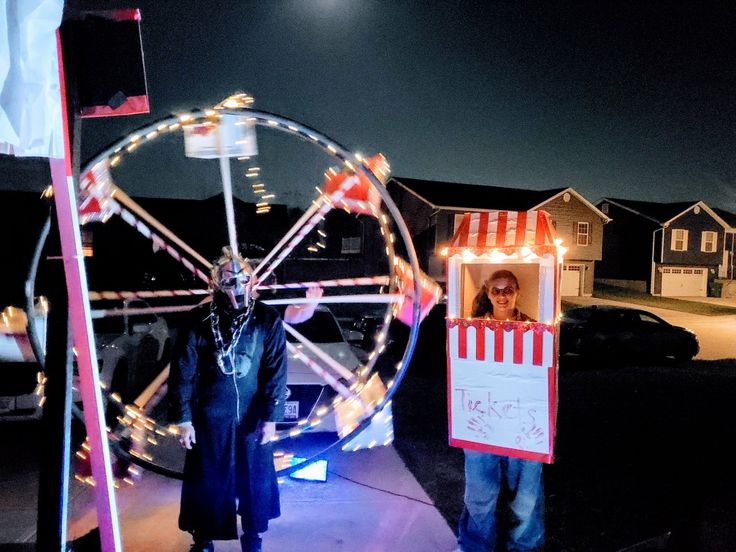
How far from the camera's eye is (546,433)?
372cm

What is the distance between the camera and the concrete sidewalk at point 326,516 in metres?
4.03

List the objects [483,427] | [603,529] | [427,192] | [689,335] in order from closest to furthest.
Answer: [483,427] < [603,529] < [689,335] < [427,192]

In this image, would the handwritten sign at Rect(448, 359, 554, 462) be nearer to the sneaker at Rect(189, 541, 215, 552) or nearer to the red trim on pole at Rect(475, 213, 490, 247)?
the red trim on pole at Rect(475, 213, 490, 247)

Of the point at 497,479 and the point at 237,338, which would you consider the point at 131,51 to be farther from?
the point at 497,479

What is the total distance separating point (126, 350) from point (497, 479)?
5.60m

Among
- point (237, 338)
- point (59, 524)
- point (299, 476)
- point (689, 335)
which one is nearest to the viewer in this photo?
point (59, 524)

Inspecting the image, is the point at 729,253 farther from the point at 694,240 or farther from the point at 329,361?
the point at 329,361

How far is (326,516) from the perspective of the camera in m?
4.45

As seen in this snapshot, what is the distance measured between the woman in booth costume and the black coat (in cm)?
140

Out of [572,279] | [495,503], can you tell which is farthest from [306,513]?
[572,279]

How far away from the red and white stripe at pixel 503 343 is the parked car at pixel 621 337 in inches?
411

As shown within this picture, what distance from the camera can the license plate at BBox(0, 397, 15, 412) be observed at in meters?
6.21

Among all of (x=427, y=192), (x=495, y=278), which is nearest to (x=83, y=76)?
(x=495, y=278)

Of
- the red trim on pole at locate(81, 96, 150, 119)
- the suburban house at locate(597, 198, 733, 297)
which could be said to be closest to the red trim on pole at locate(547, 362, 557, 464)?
the red trim on pole at locate(81, 96, 150, 119)
